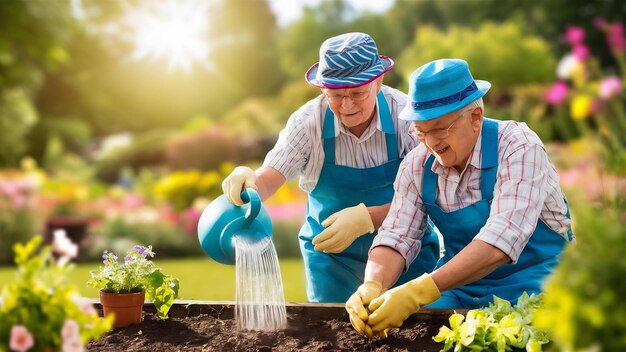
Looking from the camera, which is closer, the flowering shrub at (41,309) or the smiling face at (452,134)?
the flowering shrub at (41,309)

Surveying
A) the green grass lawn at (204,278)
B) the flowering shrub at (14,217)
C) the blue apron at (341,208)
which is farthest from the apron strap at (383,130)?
the flowering shrub at (14,217)

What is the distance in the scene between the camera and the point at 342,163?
120 inches

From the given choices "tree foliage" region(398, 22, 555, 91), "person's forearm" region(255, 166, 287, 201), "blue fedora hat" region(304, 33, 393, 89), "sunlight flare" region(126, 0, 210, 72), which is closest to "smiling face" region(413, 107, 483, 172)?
"blue fedora hat" region(304, 33, 393, 89)

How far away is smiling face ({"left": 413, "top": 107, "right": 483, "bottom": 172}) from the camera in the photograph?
235 centimetres

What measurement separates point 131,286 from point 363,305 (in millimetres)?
878

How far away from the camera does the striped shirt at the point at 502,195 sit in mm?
2299

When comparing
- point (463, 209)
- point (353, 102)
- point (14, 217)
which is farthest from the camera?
point (14, 217)

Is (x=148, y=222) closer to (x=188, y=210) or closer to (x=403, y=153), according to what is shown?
(x=188, y=210)

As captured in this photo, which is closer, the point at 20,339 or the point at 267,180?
the point at 20,339

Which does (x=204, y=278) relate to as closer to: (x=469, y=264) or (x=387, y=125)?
(x=387, y=125)

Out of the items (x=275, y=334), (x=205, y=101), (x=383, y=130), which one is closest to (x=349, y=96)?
(x=383, y=130)

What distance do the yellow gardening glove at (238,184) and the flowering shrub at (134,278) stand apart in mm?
329

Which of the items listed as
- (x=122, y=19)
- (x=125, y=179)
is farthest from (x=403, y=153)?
(x=122, y=19)

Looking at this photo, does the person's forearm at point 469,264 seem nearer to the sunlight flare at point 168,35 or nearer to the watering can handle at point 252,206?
the watering can handle at point 252,206
